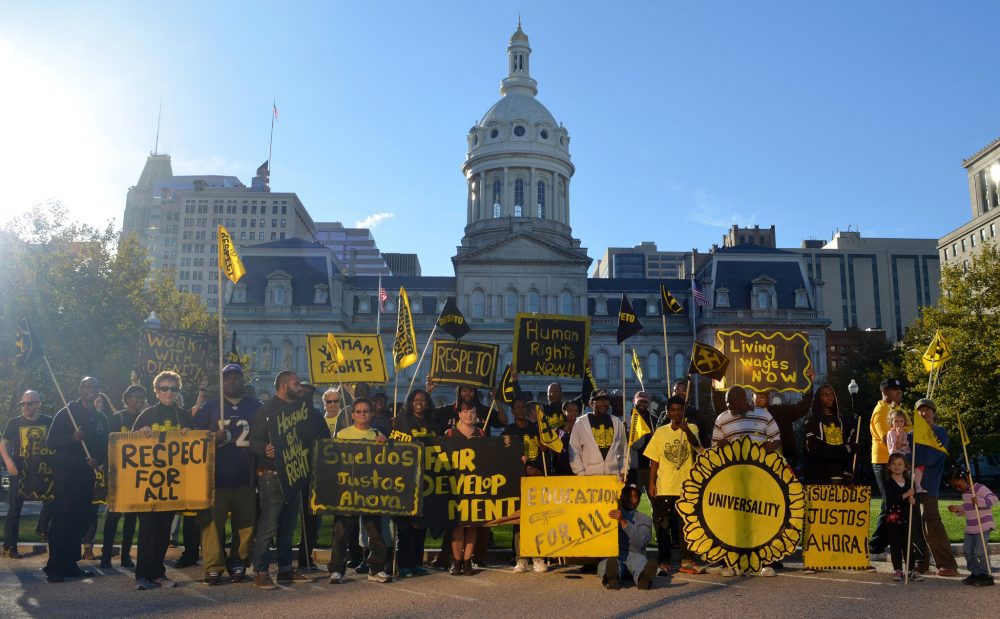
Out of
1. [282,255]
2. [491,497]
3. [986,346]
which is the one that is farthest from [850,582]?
[282,255]

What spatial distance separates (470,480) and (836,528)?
4332mm

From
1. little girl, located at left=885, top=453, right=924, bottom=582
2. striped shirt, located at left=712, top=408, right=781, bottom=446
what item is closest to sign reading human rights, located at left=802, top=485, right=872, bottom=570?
little girl, located at left=885, top=453, right=924, bottom=582

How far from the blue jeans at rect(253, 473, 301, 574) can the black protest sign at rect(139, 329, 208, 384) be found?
4510 millimetres

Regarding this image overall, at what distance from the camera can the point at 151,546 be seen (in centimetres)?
966

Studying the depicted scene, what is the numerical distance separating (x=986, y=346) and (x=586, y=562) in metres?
28.0

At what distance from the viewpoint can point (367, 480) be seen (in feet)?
33.1

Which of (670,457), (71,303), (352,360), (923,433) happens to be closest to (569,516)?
(670,457)

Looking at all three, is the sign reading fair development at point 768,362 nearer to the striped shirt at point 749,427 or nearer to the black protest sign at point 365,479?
the striped shirt at point 749,427

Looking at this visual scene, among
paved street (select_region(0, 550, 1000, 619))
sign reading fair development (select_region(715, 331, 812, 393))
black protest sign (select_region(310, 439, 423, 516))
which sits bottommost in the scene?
paved street (select_region(0, 550, 1000, 619))

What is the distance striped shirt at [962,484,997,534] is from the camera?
9.85 m

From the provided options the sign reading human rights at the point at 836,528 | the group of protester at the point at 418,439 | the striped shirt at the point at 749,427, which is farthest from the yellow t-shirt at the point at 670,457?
the sign reading human rights at the point at 836,528

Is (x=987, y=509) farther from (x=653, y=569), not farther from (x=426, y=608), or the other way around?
(x=426, y=608)

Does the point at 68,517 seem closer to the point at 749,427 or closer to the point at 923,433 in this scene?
the point at 749,427

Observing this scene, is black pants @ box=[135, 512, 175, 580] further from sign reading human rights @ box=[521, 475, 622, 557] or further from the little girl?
the little girl
